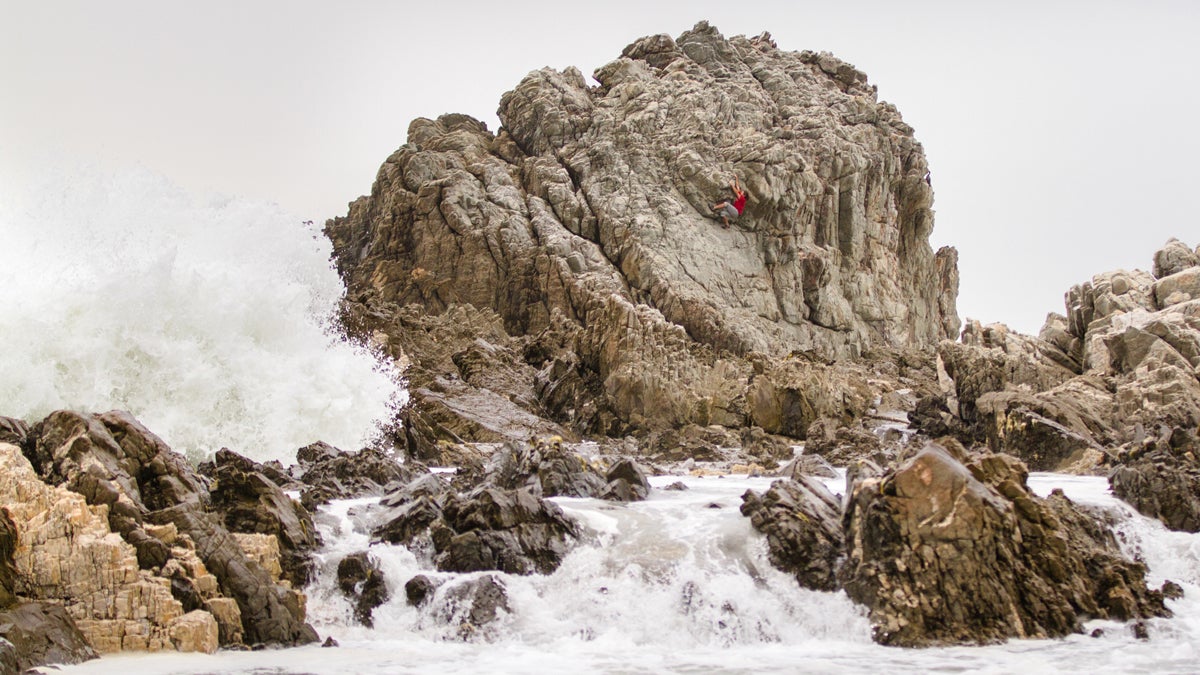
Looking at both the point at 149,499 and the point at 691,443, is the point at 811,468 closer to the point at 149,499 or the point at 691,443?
the point at 691,443

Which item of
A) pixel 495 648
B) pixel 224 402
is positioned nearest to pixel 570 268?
pixel 224 402

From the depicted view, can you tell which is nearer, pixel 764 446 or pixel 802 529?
pixel 802 529

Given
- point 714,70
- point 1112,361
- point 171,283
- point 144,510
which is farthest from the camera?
point 714,70

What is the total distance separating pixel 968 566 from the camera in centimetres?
1199

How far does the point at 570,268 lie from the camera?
167 feet

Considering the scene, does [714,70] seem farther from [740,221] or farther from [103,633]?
[103,633]

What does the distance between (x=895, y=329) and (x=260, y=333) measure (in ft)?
164

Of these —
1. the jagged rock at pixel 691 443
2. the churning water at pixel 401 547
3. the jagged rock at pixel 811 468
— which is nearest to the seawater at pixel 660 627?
the churning water at pixel 401 547

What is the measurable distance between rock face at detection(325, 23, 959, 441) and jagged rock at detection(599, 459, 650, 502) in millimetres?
15417

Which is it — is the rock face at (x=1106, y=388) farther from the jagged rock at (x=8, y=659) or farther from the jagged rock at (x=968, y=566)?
the jagged rock at (x=8, y=659)

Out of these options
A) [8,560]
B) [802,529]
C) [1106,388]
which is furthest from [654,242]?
[8,560]

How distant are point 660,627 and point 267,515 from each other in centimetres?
565

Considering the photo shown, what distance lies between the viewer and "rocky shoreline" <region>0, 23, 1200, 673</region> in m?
11.3

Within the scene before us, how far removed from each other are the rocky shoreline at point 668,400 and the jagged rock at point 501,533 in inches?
2.0
